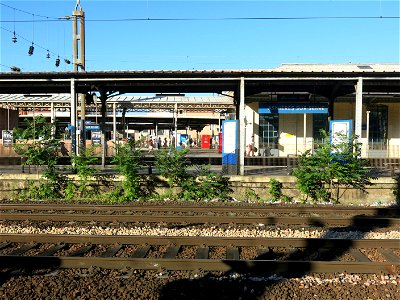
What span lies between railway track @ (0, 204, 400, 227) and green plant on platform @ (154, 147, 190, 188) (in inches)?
80.8

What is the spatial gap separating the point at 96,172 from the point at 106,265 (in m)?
8.37

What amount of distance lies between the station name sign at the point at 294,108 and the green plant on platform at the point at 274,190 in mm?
8916

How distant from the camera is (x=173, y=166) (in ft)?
46.3

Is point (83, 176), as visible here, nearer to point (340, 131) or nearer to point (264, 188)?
point (264, 188)

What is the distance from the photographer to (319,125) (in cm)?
2914

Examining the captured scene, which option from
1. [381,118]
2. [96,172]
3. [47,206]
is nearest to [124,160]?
[96,172]

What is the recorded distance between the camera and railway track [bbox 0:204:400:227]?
1023cm

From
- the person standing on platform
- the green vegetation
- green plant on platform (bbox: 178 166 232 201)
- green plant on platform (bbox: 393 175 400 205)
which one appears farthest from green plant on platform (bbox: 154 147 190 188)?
the person standing on platform

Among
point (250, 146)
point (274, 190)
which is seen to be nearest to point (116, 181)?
point (274, 190)

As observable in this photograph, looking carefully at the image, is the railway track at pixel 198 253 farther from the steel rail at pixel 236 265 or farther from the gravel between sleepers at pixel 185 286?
the gravel between sleepers at pixel 185 286

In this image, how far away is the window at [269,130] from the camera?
2952 centimetres

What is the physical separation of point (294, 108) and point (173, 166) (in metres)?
11.3

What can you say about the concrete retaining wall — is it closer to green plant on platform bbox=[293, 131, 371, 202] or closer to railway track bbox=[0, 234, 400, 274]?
green plant on platform bbox=[293, 131, 371, 202]

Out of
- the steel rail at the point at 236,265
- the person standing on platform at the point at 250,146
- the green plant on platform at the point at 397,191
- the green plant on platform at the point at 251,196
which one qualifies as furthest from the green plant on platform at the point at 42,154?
the person standing on platform at the point at 250,146
